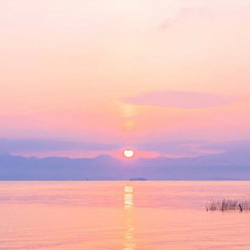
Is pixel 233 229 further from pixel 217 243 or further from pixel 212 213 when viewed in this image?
pixel 212 213

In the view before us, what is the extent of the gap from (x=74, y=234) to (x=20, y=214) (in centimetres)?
2592

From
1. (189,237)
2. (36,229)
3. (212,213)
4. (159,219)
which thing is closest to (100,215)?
(159,219)

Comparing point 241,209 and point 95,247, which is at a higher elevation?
point 241,209

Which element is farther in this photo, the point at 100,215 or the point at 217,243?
the point at 100,215

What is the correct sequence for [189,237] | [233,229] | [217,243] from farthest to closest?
1. [233,229]
2. [189,237]
3. [217,243]

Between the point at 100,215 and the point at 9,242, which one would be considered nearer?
the point at 9,242

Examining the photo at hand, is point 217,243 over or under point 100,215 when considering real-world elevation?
under

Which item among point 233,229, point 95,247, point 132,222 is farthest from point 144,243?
point 132,222

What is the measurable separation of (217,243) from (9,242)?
17648 mm

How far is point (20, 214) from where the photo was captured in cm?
8038

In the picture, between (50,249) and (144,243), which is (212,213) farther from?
(50,249)

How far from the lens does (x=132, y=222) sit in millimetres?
70812

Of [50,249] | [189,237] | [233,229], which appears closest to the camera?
[50,249]

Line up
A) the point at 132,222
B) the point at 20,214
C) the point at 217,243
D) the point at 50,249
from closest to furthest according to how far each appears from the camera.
→ the point at 50,249, the point at 217,243, the point at 132,222, the point at 20,214
